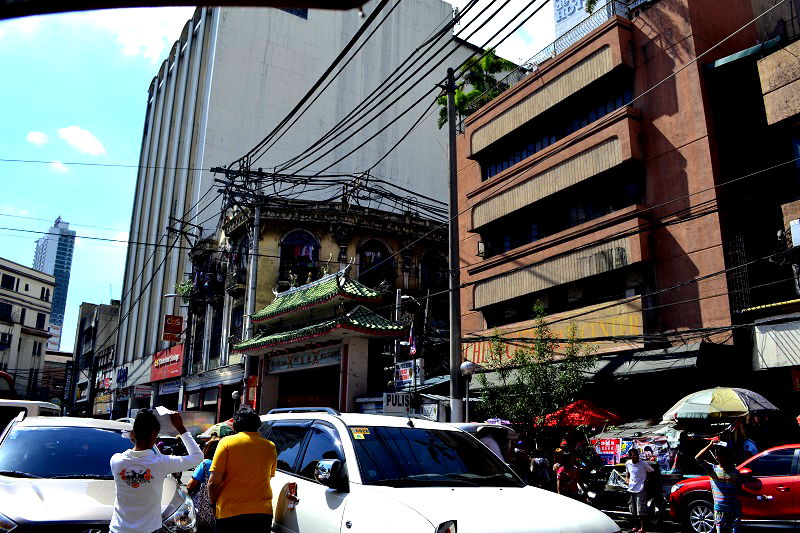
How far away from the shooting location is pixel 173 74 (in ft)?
195

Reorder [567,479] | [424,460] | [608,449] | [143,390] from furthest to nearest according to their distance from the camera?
[143,390] → [608,449] → [567,479] → [424,460]

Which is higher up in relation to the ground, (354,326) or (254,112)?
(254,112)

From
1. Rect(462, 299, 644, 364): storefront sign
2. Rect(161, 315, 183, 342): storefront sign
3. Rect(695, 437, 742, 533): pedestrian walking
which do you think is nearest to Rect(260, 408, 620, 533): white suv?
Rect(695, 437, 742, 533): pedestrian walking

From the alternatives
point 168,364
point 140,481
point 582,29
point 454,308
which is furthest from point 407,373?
point 168,364

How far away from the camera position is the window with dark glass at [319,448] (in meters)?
5.83

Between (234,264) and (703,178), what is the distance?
24.3m

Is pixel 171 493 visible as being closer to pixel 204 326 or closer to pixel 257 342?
pixel 257 342

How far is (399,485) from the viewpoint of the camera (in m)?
5.16

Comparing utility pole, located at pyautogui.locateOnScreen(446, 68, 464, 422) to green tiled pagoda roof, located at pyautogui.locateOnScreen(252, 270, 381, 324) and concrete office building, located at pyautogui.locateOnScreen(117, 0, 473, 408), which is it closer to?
green tiled pagoda roof, located at pyautogui.locateOnScreen(252, 270, 381, 324)

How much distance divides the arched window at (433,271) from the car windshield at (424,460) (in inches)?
1065

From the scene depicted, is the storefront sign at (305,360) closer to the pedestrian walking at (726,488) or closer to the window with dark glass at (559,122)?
the window with dark glass at (559,122)

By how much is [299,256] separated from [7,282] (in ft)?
188

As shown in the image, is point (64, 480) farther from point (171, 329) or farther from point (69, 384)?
point (69, 384)

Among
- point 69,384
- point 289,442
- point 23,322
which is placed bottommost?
point 289,442
